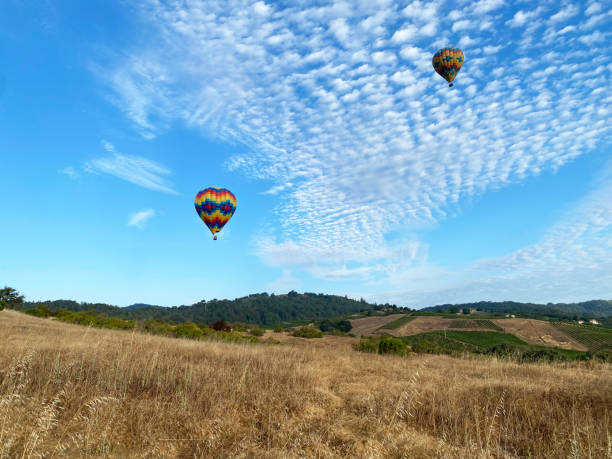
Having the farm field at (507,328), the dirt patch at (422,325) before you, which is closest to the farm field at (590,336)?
the farm field at (507,328)

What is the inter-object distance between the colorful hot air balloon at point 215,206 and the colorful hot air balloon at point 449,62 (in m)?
35.0

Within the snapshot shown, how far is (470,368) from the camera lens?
13.8 metres

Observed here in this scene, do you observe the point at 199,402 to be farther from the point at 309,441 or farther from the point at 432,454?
the point at 432,454

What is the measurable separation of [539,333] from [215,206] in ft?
273

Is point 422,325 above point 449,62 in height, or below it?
below

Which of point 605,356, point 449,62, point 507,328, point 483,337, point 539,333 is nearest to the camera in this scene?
point 605,356

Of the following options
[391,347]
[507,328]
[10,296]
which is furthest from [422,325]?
[10,296]

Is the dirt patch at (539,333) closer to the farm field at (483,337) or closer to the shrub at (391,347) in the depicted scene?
the farm field at (483,337)

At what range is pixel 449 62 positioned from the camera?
44.9m

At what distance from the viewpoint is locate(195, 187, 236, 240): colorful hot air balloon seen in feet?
103

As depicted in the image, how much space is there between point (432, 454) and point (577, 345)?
84.5 m

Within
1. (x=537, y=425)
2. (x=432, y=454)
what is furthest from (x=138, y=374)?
(x=537, y=425)

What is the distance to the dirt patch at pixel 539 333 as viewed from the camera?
225 feet

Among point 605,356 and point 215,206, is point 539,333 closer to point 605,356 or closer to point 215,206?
point 605,356
